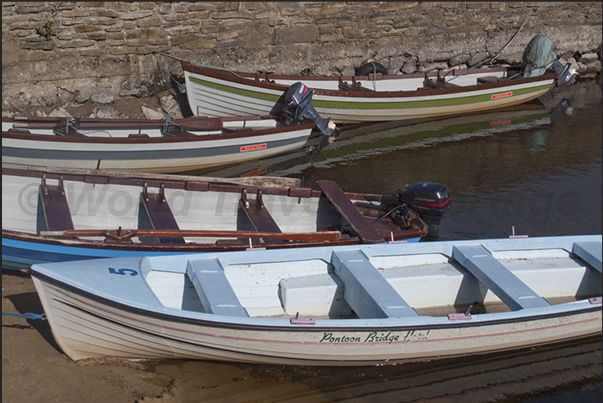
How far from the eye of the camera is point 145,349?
15.8ft

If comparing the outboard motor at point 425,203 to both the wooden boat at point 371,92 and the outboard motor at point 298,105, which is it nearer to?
the outboard motor at point 298,105

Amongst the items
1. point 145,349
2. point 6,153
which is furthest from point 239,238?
point 6,153

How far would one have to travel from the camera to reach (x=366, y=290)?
5031 millimetres

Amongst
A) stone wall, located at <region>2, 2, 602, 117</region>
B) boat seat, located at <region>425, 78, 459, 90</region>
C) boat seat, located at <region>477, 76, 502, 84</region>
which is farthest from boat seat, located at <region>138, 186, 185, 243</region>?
boat seat, located at <region>477, 76, 502, 84</region>

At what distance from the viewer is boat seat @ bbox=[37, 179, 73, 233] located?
5953 millimetres

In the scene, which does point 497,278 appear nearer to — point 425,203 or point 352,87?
point 425,203

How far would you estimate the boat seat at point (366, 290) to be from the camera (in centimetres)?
482

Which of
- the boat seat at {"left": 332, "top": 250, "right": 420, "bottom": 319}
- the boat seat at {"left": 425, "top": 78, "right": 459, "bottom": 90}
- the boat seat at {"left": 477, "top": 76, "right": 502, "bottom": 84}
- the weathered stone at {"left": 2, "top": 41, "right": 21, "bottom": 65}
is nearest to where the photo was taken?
the boat seat at {"left": 332, "top": 250, "right": 420, "bottom": 319}

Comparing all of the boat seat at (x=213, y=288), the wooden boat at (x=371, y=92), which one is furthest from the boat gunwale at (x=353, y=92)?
the boat seat at (x=213, y=288)

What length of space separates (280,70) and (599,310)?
325 inches

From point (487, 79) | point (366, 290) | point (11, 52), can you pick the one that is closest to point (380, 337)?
point (366, 290)

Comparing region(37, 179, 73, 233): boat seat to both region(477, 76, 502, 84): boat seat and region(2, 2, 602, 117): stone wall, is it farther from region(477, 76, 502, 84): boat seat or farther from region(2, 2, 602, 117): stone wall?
region(477, 76, 502, 84): boat seat

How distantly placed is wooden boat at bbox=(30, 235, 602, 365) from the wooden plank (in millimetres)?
946

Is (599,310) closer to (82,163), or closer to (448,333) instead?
(448,333)
